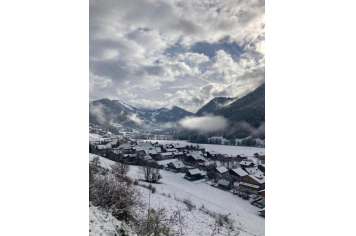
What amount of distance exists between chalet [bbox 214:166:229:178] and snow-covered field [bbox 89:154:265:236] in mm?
156

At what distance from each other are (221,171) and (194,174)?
303mm

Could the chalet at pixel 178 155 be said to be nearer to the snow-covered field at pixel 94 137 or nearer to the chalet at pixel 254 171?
the chalet at pixel 254 171

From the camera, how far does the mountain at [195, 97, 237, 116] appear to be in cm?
249

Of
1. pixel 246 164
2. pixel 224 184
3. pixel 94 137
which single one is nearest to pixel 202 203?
pixel 224 184

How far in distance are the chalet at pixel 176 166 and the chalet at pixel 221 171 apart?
1.25 ft

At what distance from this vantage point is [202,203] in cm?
237

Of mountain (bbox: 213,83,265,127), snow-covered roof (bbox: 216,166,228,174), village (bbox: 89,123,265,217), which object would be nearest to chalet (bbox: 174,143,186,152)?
village (bbox: 89,123,265,217)

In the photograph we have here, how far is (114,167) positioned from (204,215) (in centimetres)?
120

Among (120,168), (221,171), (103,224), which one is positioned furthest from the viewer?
(120,168)

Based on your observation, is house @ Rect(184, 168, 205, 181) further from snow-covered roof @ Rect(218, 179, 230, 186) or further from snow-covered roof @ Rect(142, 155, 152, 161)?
snow-covered roof @ Rect(142, 155, 152, 161)

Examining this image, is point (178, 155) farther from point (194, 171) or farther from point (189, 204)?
point (189, 204)
